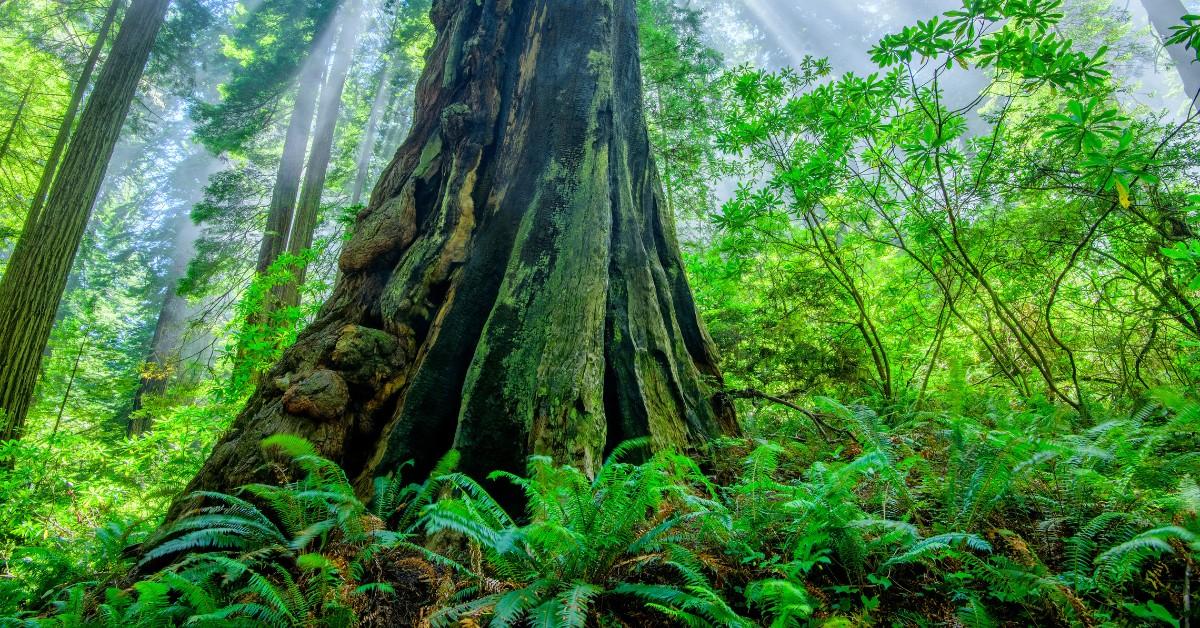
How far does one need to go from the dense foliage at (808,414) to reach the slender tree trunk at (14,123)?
172mm

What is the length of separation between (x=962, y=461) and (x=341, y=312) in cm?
385

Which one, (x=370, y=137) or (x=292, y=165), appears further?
(x=370, y=137)

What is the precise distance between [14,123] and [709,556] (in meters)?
13.9

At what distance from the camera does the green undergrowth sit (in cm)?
135

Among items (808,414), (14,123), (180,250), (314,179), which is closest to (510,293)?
(808,414)

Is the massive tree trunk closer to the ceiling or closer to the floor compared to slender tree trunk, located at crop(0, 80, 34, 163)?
closer to the floor

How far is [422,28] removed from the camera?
999 cm

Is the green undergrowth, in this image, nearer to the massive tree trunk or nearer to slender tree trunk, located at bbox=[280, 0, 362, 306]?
the massive tree trunk

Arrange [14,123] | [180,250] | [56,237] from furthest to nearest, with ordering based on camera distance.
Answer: [180,250] < [14,123] < [56,237]

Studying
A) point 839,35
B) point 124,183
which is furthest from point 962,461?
point 839,35

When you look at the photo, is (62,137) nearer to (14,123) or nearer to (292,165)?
(14,123)

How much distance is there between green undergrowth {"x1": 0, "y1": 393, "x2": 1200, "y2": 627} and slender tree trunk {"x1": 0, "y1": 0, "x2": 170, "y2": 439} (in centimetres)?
498

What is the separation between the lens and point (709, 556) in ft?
5.34

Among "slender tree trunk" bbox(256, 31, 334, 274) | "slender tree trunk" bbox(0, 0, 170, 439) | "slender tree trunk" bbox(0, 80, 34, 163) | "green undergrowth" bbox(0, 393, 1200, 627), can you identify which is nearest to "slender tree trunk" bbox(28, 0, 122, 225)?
"slender tree trunk" bbox(0, 0, 170, 439)
